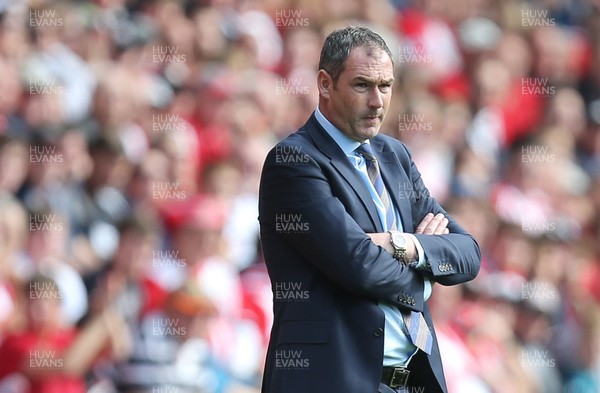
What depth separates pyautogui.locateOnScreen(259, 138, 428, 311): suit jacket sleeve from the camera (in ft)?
9.95

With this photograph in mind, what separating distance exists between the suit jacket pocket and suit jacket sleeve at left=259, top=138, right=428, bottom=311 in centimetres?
12

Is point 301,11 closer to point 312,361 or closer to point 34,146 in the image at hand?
point 34,146

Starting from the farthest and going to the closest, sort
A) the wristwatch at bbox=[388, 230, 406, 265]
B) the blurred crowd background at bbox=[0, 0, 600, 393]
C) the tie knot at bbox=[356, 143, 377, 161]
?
the blurred crowd background at bbox=[0, 0, 600, 393], the tie knot at bbox=[356, 143, 377, 161], the wristwatch at bbox=[388, 230, 406, 265]

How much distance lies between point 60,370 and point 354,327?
2939mm

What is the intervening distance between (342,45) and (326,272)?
66cm

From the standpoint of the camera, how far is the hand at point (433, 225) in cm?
336

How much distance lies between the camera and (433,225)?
3.38 m

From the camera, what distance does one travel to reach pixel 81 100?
20.4 ft

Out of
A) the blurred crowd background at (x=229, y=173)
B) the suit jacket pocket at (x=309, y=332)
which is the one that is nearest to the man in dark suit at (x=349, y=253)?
the suit jacket pocket at (x=309, y=332)

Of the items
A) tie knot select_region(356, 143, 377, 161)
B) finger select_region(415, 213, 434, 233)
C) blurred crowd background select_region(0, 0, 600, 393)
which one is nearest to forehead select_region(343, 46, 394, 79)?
tie knot select_region(356, 143, 377, 161)

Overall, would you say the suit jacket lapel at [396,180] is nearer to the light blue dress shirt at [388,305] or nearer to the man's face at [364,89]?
the light blue dress shirt at [388,305]

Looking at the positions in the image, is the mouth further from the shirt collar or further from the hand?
the hand

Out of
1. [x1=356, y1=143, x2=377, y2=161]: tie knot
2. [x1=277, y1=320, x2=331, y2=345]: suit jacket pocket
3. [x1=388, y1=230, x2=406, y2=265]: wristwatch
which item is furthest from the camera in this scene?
[x1=356, y1=143, x2=377, y2=161]: tie knot

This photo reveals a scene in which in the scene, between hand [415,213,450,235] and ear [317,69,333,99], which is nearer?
ear [317,69,333,99]
